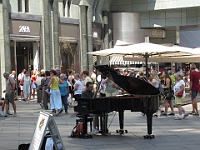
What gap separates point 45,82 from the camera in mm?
19766

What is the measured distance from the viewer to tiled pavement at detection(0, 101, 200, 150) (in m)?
10.5

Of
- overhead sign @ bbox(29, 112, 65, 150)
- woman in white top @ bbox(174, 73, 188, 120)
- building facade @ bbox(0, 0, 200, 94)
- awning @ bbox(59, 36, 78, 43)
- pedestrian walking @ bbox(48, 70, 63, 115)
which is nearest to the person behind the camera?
overhead sign @ bbox(29, 112, 65, 150)

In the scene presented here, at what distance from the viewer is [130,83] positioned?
38.8 feet

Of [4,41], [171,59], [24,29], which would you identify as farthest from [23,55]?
[171,59]

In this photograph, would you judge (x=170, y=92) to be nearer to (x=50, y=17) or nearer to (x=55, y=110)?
(x=55, y=110)

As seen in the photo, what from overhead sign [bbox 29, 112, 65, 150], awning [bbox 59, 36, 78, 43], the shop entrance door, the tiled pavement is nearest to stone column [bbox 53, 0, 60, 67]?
awning [bbox 59, 36, 78, 43]

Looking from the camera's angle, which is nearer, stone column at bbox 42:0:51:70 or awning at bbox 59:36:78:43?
stone column at bbox 42:0:51:70

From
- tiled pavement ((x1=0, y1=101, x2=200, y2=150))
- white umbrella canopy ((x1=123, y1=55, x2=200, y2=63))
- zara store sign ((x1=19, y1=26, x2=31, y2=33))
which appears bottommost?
tiled pavement ((x1=0, y1=101, x2=200, y2=150))

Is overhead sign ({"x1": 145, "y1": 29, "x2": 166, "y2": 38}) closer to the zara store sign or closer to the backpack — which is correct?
the zara store sign

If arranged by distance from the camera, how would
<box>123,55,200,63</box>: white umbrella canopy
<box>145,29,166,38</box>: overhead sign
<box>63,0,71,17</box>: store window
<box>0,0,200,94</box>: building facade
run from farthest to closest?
1. <box>145,29,166,38</box>: overhead sign
2. <box>63,0,71,17</box>: store window
3. <box>0,0,200,94</box>: building facade
4. <box>123,55,200,63</box>: white umbrella canopy

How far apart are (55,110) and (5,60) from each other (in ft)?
29.0

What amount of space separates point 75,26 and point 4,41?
6.96 meters

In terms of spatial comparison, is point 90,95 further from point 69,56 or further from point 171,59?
point 69,56

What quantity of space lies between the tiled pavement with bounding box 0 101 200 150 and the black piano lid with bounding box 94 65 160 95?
3.73 ft
